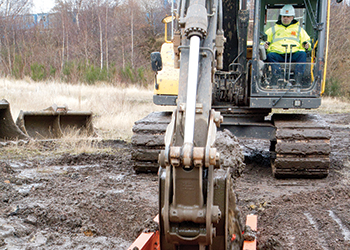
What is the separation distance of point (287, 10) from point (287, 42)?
48 cm

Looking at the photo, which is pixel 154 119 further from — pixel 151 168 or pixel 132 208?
pixel 132 208

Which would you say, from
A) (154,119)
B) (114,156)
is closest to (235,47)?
(154,119)

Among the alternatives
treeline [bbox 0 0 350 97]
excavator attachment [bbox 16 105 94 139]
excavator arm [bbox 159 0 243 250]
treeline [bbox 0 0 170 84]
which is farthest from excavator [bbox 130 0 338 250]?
treeline [bbox 0 0 170 84]

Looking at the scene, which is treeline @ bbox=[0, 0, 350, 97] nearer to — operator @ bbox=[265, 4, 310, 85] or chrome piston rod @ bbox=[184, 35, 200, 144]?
operator @ bbox=[265, 4, 310, 85]

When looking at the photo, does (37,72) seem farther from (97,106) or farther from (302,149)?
(302,149)

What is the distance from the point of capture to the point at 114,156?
6.60 metres

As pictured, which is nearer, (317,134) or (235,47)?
(317,134)

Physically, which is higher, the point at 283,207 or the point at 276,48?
the point at 276,48

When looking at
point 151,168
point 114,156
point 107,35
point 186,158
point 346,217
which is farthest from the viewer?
point 107,35

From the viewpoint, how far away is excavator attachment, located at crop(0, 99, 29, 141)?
6953 mm

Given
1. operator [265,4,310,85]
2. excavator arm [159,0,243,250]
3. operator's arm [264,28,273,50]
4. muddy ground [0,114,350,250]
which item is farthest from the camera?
operator's arm [264,28,273,50]

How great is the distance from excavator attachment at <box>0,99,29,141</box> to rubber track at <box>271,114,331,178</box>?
450 cm

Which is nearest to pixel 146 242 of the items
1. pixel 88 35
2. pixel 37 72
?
pixel 37 72

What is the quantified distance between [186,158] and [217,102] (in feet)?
12.6
